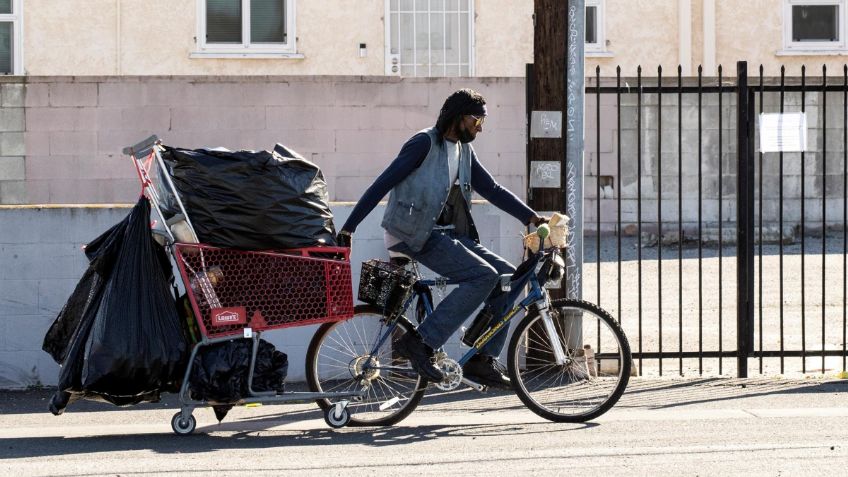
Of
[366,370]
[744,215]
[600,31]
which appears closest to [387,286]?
[366,370]

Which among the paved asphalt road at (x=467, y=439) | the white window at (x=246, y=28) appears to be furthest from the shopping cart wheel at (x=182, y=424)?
the white window at (x=246, y=28)

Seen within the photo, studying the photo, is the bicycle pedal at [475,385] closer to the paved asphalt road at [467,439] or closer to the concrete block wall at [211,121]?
the paved asphalt road at [467,439]

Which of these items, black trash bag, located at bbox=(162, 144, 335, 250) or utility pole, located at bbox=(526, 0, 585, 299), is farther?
utility pole, located at bbox=(526, 0, 585, 299)

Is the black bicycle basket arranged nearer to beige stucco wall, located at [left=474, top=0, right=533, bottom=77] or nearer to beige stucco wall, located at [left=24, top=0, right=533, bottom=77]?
beige stucco wall, located at [left=24, top=0, right=533, bottom=77]

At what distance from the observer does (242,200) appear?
6.64 metres

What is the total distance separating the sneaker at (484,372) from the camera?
7.04 m

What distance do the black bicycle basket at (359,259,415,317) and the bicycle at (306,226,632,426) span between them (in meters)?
0.03

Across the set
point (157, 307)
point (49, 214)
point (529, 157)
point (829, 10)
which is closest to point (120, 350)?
point (157, 307)

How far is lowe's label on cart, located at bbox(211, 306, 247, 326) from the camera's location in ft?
21.7

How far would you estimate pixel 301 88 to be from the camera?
12.7m

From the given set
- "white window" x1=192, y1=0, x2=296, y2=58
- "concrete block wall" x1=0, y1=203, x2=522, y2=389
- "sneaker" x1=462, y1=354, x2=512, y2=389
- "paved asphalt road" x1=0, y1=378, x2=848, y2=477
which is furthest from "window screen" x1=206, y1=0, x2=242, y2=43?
"sneaker" x1=462, y1=354, x2=512, y2=389

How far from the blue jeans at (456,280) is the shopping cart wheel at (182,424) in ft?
3.98

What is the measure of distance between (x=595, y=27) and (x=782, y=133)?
31.7 ft

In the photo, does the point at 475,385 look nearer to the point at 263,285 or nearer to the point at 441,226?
the point at 441,226
